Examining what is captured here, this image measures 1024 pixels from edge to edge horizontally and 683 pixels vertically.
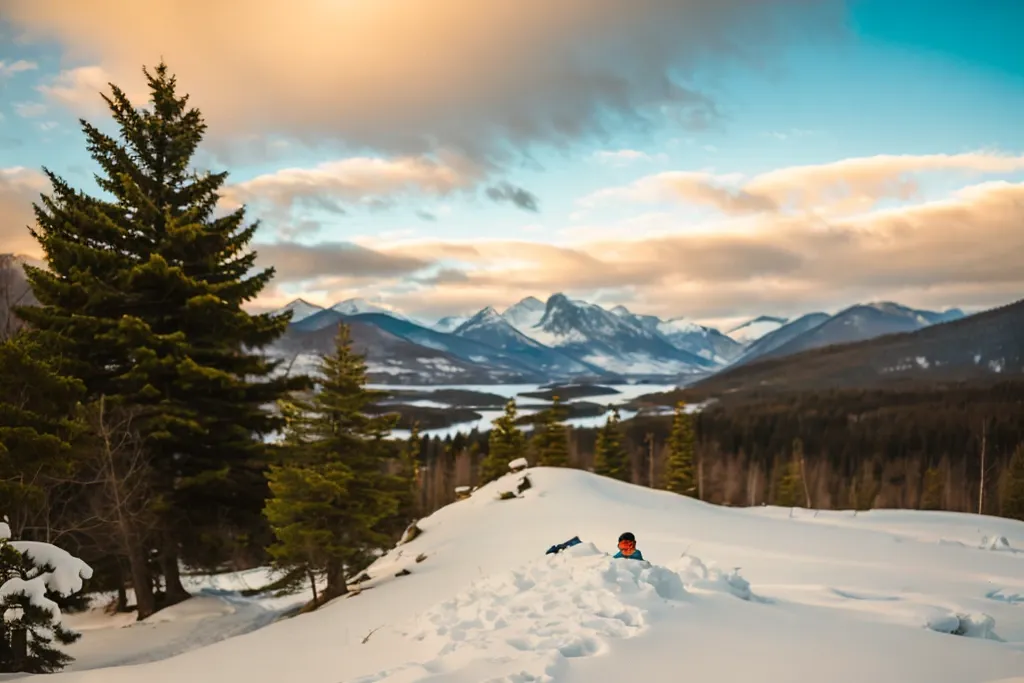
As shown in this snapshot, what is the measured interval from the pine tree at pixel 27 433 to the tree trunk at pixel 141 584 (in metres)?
4.39

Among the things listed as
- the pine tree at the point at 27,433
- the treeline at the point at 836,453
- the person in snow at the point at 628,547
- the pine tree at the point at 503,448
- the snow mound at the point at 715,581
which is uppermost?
the pine tree at the point at 27,433

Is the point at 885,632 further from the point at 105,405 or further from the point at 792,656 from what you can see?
the point at 105,405

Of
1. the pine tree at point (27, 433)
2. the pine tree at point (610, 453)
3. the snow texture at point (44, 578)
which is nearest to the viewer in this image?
the snow texture at point (44, 578)

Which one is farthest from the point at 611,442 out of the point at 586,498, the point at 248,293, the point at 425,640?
the point at 425,640

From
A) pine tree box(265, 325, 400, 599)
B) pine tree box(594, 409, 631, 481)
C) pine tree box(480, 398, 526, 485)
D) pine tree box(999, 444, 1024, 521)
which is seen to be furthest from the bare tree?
pine tree box(999, 444, 1024, 521)

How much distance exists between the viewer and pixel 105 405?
15.0 m

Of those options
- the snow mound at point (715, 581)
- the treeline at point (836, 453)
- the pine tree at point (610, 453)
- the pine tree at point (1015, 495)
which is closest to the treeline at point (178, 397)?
the snow mound at point (715, 581)

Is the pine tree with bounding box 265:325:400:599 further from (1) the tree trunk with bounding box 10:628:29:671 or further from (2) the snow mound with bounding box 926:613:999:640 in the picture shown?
(2) the snow mound with bounding box 926:613:999:640

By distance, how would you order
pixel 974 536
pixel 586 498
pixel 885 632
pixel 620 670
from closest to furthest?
1. pixel 620 670
2. pixel 885 632
3. pixel 974 536
4. pixel 586 498

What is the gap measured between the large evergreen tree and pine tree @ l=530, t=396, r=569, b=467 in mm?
27593

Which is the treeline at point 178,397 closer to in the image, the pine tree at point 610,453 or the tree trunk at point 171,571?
the tree trunk at point 171,571

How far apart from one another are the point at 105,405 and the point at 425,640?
12075 mm

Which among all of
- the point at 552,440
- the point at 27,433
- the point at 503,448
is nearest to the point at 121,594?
the point at 27,433

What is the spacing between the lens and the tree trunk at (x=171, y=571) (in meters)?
16.2
